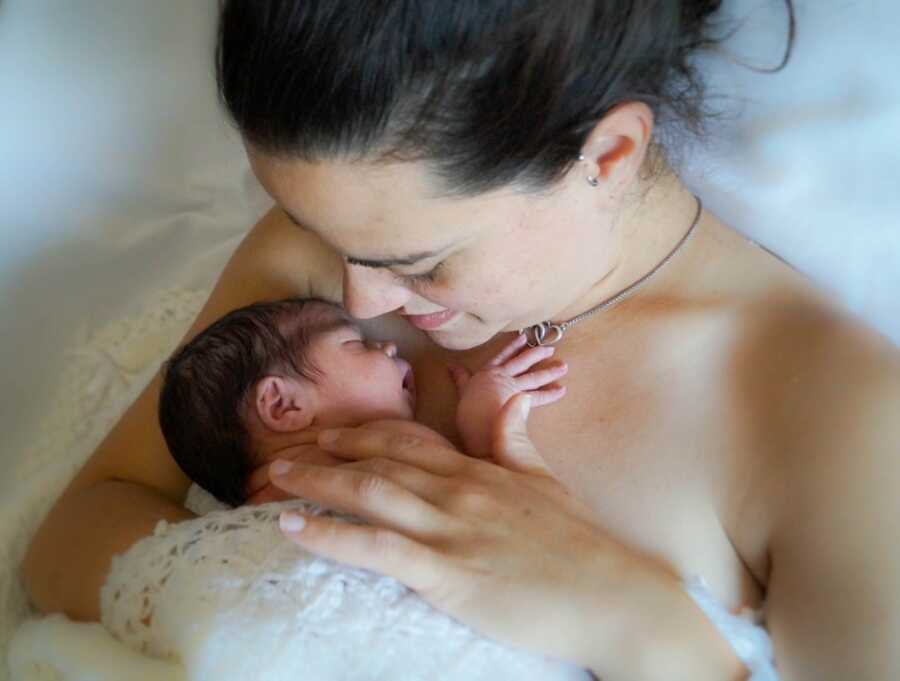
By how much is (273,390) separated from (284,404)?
0.02 metres

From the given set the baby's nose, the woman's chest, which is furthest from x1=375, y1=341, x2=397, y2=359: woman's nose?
the woman's chest

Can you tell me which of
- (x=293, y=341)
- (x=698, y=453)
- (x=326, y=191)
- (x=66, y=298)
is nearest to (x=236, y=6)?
(x=326, y=191)

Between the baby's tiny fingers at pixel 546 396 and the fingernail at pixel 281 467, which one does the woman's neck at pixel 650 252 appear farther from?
the fingernail at pixel 281 467

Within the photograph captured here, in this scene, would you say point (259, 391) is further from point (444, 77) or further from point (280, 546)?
point (444, 77)

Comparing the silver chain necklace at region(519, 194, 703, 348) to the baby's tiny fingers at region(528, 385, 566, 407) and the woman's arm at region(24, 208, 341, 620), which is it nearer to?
the baby's tiny fingers at region(528, 385, 566, 407)

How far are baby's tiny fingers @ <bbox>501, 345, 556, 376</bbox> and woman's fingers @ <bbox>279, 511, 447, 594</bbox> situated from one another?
0.32 metres

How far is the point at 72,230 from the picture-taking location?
177 cm

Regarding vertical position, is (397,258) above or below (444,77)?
below

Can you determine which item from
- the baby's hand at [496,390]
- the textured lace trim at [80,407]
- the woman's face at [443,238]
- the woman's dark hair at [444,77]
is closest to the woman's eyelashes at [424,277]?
the woman's face at [443,238]

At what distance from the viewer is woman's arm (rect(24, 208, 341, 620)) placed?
3.89ft

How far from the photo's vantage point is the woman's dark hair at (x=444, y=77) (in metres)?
0.81

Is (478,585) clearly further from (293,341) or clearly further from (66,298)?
(66,298)

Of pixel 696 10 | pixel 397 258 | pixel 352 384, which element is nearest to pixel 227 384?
pixel 352 384

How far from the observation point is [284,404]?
1248mm
